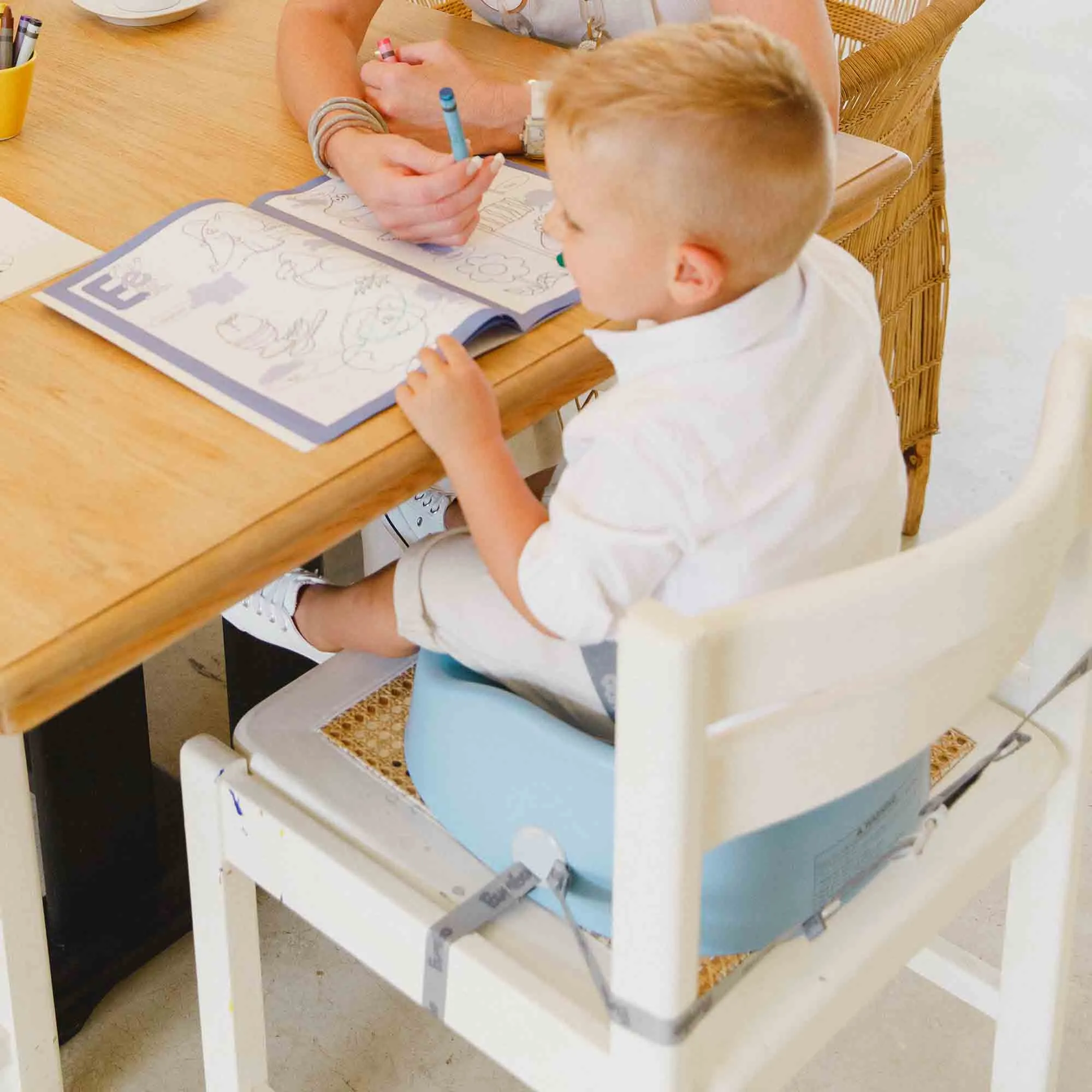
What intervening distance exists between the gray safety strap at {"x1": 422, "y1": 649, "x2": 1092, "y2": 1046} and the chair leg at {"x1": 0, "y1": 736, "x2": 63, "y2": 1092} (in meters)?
0.31

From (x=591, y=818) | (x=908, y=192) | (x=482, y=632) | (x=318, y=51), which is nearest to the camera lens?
(x=591, y=818)

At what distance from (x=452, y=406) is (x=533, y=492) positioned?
31cm

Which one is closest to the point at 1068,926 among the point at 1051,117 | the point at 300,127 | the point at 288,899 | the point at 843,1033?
the point at 843,1033

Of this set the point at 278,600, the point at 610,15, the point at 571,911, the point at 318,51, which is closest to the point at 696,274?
the point at 571,911

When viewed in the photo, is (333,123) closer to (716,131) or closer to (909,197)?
(716,131)

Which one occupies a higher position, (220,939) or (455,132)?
(455,132)

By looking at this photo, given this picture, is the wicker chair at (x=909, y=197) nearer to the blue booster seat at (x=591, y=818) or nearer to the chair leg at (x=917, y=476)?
the chair leg at (x=917, y=476)

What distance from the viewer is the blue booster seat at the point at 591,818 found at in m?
0.89

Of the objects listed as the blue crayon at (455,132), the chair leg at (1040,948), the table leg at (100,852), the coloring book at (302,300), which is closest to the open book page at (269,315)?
the coloring book at (302,300)

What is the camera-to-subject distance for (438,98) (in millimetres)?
1309

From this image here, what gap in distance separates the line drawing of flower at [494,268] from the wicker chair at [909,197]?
596mm

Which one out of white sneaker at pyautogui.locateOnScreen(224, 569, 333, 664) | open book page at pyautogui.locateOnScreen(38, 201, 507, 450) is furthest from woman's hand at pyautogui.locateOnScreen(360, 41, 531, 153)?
white sneaker at pyautogui.locateOnScreen(224, 569, 333, 664)

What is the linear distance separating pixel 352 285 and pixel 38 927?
51cm

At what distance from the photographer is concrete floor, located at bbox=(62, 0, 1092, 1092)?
→ 54.8 inches
